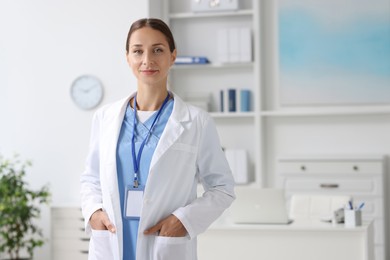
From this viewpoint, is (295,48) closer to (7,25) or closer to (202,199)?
(7,25)

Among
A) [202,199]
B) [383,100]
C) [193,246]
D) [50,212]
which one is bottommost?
[50,212]

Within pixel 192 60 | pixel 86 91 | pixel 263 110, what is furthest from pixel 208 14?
pixel 86 91

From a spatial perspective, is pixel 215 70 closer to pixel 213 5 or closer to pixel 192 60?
pixel 192 60

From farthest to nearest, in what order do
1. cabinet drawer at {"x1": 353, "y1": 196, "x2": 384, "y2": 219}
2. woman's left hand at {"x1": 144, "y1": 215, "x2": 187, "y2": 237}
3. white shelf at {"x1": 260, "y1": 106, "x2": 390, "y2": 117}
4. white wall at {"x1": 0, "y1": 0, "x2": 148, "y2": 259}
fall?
Answer: white wall at {"x1": 0, "y1": 0, "x2": 148, "y2": 259}
white shelf at {"x1": 260, "y1": 106, "x2": 390, "y2": 117}
cabinet drawer at {"x1": 353, "y1": 196, "x2": 384, "y2": 219}
woman's left hand at {"x1": 144, "y1": 215, "x2": 187, "y2": 237}

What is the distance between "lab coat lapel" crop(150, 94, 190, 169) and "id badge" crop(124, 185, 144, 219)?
0.08 m

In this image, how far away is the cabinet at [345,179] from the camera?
620 cm

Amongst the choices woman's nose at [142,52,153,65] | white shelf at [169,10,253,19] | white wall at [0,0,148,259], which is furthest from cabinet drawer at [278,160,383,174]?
woman's nose at [142,52,153,65]

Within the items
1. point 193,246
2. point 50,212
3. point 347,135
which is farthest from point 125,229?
point 347,135

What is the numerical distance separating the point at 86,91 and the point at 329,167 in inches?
92.2

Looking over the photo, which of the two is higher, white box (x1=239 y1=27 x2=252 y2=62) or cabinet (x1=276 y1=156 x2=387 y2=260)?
white box (x1=239 y1=27 x2=252 y2=62)

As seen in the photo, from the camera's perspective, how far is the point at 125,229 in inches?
83.1

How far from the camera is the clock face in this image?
21.9 ft

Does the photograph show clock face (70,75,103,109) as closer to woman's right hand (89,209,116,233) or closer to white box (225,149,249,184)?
white box (225,149,249,184)

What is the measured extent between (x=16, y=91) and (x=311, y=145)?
2883 mm
